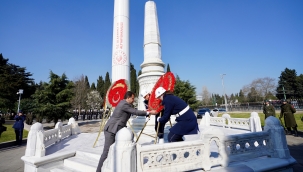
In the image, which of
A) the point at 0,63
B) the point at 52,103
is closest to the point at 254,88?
the point at 52,103

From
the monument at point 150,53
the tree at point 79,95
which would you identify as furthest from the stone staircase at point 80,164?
the tree at point 79,95

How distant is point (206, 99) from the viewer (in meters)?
71.2

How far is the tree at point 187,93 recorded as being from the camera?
28766 millimetres

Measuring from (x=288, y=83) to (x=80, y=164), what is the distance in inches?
2537

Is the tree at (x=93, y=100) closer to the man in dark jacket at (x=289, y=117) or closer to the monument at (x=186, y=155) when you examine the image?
the monument at (x=186, y=155)

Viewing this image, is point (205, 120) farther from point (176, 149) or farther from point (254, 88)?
point (254, 88)

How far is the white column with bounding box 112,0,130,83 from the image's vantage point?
484 inches

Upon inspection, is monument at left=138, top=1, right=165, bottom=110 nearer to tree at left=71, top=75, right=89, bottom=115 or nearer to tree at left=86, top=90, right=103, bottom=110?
tree at left=71, top=75, right=89, bottom=115

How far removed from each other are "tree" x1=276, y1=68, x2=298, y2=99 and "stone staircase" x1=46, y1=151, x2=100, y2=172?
191ft

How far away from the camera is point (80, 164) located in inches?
149

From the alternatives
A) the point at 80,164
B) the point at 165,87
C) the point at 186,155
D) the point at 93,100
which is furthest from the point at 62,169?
the point at 93,100

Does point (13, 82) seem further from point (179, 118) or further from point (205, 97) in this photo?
point (205, 97)

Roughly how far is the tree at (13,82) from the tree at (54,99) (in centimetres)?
1247

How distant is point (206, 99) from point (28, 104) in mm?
63717
